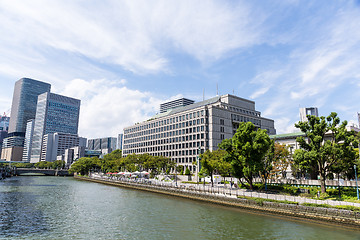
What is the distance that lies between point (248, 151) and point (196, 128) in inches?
2841

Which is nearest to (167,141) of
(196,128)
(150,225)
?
(196,128)

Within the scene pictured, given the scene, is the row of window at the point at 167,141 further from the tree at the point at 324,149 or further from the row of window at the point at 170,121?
the tree at the point at 324,149

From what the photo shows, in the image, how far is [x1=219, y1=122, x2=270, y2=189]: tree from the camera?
55.8 metres

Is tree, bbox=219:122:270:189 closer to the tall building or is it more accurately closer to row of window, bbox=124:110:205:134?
the tall building

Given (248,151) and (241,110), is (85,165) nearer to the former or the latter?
(241,110)

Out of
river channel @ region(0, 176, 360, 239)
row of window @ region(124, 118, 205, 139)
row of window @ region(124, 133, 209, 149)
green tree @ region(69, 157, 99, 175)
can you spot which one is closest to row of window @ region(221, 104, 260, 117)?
row of window @ region(124, 118, 205, 139)

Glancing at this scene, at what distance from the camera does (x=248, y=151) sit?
56.6m

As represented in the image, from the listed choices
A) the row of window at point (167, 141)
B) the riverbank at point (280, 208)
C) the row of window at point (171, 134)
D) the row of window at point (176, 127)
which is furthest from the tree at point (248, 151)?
the row of window at point (176, 127)

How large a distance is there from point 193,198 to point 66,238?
3886 centimetres

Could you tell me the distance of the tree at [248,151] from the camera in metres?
55.8

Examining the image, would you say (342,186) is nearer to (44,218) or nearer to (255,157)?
(255,157)

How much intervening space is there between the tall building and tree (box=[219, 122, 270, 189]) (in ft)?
171

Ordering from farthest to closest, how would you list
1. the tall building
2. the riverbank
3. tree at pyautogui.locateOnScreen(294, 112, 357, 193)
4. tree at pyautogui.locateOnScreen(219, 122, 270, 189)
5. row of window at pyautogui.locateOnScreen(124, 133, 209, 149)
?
row of window at pyautogui.locateOnScreen(124, 133, 209, 149)
the tall building
tree at pyautogui.locateOnScreen(219, 122, 270, 189)
tree at pyautogui.locateOnScreen(294, 112, 357, 193)
the riverbank

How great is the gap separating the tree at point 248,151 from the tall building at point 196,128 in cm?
5226
